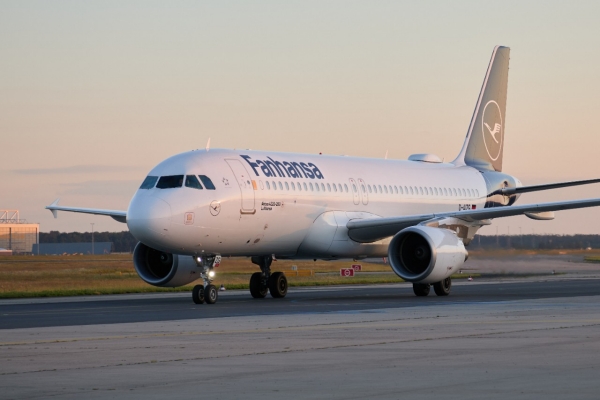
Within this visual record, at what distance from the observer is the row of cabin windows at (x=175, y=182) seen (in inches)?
1137

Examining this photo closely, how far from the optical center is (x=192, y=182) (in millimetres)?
29031

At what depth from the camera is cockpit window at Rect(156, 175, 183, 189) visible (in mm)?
28844

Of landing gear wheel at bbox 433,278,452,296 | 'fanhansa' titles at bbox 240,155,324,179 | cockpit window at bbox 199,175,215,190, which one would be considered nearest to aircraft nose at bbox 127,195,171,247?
cockpit window at bbox 199,175,215,190

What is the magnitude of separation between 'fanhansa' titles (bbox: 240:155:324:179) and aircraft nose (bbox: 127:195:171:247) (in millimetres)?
3933

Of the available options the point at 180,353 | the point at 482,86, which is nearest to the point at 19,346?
the point at 180,353

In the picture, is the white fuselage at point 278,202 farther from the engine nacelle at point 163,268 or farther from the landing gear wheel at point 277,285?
the engine nacelle at point 163,268

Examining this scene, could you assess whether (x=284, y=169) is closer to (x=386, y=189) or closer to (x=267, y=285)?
(x=267, y=285)

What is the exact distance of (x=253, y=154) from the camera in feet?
106

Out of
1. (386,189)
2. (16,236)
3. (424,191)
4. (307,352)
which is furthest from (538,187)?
(16,236)

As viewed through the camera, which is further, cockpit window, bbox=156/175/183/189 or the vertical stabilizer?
the vertical stabilizer

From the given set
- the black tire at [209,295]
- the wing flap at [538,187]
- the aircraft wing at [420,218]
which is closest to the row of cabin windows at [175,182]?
the black tire at [209,295]

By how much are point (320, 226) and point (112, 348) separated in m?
17.7

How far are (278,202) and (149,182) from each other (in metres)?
4.15

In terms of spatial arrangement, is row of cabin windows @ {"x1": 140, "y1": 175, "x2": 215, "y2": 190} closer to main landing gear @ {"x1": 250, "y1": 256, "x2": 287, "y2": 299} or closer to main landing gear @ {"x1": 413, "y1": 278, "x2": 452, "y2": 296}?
main landing gear @ {"x1": 250, "y1": 256, "x2": 287, "y2": 299}
